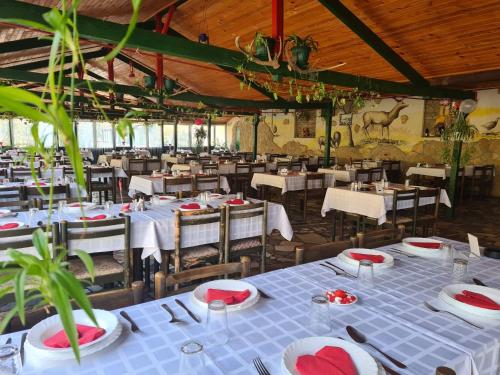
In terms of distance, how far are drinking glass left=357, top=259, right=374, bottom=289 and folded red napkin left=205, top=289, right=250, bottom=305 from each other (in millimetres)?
589

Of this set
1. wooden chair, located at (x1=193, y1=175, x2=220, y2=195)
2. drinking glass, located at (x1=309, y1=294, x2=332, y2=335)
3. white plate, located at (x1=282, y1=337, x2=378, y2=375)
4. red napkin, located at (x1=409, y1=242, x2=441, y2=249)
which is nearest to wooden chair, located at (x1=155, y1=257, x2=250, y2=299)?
drinking glass, located at (x1=309, y1=294, x2=332, y2=335)

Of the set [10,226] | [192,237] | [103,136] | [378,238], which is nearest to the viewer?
[378,238]

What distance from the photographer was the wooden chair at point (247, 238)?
338 centimetres

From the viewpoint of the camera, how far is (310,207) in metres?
8.27

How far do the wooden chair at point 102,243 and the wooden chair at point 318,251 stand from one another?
53.5 inches

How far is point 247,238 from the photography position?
3.71m

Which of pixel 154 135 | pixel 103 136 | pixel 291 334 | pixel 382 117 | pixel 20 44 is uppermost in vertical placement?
pixel 20 44

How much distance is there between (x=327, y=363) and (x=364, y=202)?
4.17 m

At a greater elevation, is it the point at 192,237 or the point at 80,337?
the point at 80,337

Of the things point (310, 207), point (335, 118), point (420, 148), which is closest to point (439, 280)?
point (310, 207)

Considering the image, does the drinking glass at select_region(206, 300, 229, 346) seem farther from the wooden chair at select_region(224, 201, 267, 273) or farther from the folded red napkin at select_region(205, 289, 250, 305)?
the wooden chair at select_region(224, 201, 267, 273)

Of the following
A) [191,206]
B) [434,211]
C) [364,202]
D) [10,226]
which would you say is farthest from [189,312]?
Answer: [434,211]

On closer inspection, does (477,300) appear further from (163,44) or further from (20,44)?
(20,44)

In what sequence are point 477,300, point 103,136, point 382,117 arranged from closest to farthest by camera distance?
point 477,300, point 382,117, point 103,136
